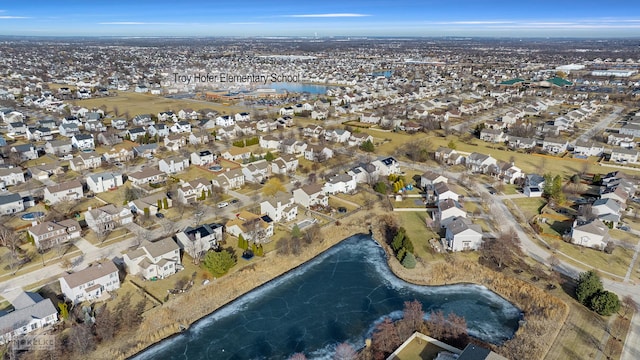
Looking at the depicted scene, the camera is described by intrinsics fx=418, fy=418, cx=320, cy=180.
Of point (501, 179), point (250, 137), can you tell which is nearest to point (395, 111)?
point (250, 137)

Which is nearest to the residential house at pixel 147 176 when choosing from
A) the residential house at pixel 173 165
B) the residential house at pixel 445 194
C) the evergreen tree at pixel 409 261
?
the residential house at pixel 173 165

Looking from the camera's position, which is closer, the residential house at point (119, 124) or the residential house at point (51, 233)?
the residential house at point (51, 233)

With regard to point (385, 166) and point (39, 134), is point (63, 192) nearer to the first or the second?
point (39, 134)

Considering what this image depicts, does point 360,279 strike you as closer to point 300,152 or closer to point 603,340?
point 603,340

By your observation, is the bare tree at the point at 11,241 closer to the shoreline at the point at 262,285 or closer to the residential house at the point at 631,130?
the shoreline at the point at 262,285

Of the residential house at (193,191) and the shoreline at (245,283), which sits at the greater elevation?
the residential house at (193,191)

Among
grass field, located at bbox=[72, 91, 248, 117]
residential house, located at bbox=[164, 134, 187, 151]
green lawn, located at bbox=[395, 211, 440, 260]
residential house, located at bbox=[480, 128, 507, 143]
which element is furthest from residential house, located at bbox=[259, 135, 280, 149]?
residential house, located at bbox=[480, 128, 507, 143]
